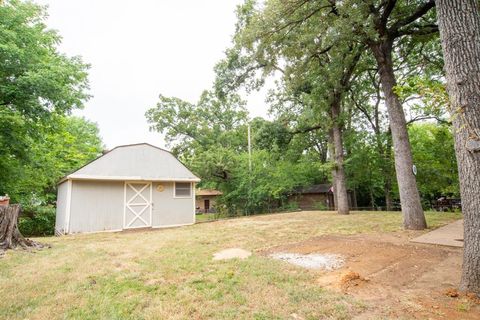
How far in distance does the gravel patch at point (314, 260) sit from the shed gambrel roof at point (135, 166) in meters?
8.11

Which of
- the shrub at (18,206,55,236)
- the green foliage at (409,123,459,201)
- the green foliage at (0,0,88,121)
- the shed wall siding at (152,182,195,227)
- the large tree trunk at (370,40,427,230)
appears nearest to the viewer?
the large tree trunk at (370,40,427,230)

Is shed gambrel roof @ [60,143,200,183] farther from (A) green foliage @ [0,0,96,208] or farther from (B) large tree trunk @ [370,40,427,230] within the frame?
(B) large tree trunk @ [370,40,427,230]

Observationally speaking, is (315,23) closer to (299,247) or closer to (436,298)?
(299,247)

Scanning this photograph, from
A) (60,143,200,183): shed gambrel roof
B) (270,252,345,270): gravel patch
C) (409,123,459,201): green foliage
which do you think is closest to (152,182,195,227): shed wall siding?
(60,143,200,183): shed gambrel roof

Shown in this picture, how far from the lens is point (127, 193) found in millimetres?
10953

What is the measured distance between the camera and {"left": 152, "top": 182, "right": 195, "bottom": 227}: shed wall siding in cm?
1157

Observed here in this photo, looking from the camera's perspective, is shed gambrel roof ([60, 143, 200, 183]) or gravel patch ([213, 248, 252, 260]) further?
shed gambrel roof ([60, 143, 200, 183])

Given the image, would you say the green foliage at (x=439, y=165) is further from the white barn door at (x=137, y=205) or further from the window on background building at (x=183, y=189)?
the white barn door at (x=137, y=205)

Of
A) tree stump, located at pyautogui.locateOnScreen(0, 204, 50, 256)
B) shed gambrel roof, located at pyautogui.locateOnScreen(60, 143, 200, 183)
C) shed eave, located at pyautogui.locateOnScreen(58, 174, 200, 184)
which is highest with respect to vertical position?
shed gambrel roof, located at pyautogui.locateOnScreen(60, 143, 200, 183)

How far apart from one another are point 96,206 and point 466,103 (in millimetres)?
11517

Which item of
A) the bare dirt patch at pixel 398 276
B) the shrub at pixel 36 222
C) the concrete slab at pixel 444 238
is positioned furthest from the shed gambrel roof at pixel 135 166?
the concrete slab at pixel 444 238

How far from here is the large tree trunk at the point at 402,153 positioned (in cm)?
715

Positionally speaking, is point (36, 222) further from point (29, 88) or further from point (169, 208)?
point (29, 88)

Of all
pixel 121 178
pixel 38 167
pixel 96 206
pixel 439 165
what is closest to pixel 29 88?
pixel 38 167
